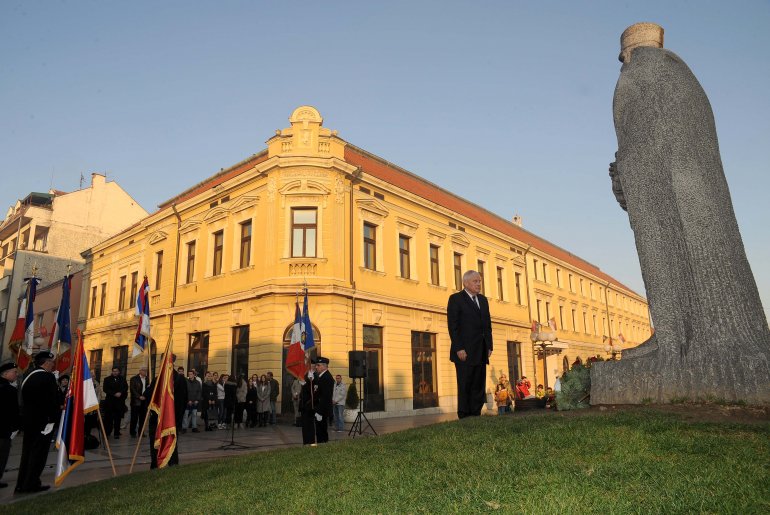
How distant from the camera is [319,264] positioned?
21.5 m

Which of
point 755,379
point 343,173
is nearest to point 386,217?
point 343,173

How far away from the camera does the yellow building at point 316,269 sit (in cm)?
2152

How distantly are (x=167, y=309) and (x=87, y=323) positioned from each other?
12521 mm

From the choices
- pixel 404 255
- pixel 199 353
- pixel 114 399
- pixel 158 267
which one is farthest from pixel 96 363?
pixel 404 255

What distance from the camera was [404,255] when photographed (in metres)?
26.1

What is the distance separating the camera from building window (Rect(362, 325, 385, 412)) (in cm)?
2191

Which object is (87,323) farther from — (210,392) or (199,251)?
(210,392)

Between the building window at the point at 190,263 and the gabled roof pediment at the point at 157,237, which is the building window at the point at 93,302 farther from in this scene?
the building window at the point at 190,263

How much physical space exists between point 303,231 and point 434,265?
8.36 metres

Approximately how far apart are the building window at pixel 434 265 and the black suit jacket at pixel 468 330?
19890 mm

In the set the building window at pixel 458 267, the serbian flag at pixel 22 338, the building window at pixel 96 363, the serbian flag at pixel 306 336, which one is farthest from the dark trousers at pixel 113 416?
the building window at pixel 96 363

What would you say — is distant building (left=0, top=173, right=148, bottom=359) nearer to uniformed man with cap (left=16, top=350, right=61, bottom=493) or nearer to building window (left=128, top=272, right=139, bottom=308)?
building window (left=128, top=272, right=139, bottom=308)

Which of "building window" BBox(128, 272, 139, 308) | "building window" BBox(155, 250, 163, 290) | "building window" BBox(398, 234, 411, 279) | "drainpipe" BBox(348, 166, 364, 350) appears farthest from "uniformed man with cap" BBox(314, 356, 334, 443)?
"building window" BBox(128, 272, 139, 308)

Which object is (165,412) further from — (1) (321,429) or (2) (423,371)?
(2) (423,371)
